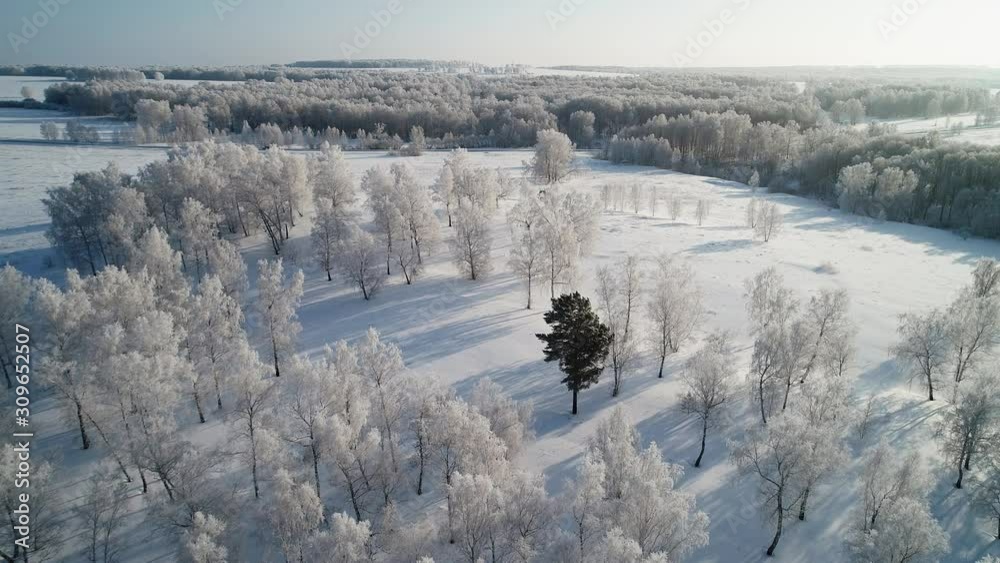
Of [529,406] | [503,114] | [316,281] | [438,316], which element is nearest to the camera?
[529,406]

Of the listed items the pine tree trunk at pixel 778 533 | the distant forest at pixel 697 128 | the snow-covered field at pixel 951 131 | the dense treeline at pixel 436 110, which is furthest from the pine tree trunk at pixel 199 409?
the snow-covered field at pixel 951 131

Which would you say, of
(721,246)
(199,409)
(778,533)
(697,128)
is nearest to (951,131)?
(697,128)

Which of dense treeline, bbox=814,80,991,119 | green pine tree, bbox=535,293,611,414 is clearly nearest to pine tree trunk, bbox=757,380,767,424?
green pine tree, bbox=535,293,611,414

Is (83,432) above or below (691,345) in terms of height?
above

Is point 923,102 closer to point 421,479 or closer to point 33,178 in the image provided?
point 421,479

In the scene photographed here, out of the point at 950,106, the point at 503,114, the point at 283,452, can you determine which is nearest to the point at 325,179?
the point at 283,452

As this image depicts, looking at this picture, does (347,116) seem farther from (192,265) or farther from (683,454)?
(683,454)

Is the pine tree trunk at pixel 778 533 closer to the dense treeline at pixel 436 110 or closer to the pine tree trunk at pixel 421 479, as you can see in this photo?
the pine tree trunk at pixel 421 479
